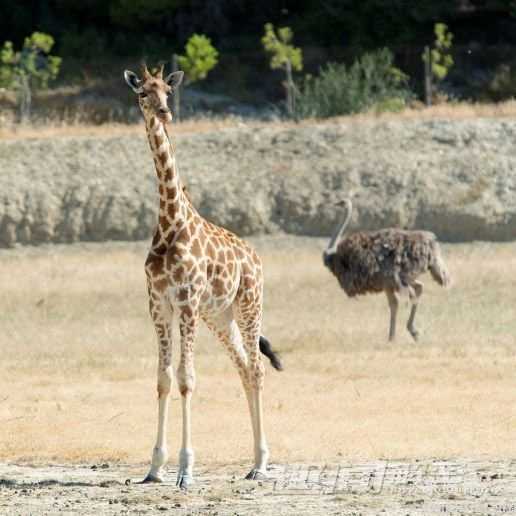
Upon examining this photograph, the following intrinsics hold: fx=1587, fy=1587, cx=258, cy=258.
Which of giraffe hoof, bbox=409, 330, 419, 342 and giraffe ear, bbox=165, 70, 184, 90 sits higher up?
giraffe ear, bbox=165, 70, 184, 90

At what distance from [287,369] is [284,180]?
58.5ft

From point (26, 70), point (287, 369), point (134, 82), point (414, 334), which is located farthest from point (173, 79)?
point (26, 70)

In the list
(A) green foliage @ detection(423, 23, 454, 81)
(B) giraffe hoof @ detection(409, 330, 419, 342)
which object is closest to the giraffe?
(B) giraffe hoof @ detection(409, 330, 419, 342)

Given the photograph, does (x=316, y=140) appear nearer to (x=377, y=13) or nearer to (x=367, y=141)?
(x=367, y=141)

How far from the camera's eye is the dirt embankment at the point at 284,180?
3738cm

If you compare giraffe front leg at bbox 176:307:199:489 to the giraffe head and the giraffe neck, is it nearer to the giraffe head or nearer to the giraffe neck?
the giraffe neck

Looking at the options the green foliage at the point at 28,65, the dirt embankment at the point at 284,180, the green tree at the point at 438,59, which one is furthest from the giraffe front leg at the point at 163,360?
the green foliage at the point at 28,65

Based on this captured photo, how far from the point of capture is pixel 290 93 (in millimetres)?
50344

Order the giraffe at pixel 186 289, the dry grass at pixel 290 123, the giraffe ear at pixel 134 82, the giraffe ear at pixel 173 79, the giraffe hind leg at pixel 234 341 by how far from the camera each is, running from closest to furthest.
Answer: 1. the giraffe at pixel 186 289
2. the giraffe ear at pixel 134 82
3. the giraffe ear at pixel 173 79
4. the giraffe hind leg at pixel 234 341
5. the dry grass at pixel 290 123

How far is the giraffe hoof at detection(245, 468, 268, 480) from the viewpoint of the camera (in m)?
12.7

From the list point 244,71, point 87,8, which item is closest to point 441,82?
point 244,71

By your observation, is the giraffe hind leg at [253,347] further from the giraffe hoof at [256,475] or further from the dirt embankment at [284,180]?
the dirt embankment at [284,180]

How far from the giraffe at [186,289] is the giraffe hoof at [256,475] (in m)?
0.01

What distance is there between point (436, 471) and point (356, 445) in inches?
81.3
